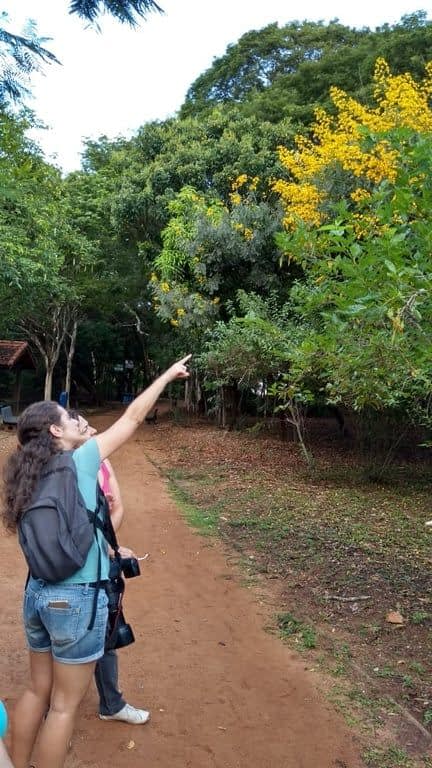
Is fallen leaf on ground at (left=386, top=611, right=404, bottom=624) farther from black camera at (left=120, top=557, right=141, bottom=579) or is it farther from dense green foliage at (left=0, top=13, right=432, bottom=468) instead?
black camera at (left=120, top=557, right=141, bottom=579)

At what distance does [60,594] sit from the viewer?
2.34 meters

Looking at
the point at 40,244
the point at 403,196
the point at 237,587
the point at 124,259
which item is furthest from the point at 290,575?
the point at 124,259

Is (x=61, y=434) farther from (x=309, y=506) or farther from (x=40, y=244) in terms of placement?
(x=40, y=244)

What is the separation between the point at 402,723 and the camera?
3.55 meters

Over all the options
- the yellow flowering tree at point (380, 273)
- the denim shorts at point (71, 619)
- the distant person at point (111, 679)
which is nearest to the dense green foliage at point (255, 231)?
the yellow flowering tree at point (380, 273)

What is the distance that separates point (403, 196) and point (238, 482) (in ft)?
28.1

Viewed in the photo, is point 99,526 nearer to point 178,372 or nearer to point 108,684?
point 178,372

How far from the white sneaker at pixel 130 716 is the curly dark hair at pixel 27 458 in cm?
148

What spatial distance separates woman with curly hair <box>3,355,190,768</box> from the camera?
2.36 metres

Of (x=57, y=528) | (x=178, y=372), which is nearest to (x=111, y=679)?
(x=57, y=528)

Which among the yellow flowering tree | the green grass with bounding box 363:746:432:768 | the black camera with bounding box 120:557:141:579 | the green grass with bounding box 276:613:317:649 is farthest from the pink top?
the green grass with bounding box 276:613:317:649

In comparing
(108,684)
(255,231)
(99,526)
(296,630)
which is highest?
(255,231)

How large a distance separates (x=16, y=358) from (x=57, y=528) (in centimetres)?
2370

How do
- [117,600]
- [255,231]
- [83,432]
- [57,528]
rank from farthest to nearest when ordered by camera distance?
[255,231] < [117,600] < [83,432] < [57,528]
